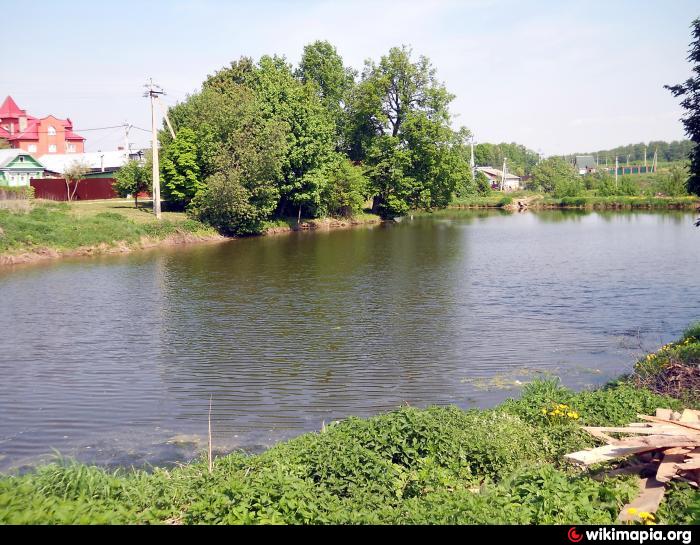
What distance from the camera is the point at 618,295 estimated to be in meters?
25.5

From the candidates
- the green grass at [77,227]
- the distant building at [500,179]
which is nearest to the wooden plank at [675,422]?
the green grass at [77,227]

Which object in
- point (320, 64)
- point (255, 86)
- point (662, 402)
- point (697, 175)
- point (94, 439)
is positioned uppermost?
point (320, 64)

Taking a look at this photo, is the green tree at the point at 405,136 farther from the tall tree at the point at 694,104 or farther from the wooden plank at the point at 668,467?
the wooden plank at the point at 668,467

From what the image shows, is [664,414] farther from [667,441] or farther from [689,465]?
[689,465]

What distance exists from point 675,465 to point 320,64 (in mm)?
70549

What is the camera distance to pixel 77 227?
132 ft

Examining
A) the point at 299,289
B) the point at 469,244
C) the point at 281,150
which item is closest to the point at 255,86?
the point at 281,150

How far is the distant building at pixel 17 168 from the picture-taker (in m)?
63.4

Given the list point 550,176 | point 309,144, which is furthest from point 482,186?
point 309,144

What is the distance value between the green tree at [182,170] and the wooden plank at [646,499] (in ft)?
148

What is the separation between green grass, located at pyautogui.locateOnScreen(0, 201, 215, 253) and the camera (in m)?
36.3

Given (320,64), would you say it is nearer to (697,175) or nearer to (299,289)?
(299,289)

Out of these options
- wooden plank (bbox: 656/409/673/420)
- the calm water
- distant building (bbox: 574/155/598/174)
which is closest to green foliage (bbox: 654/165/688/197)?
the calm water

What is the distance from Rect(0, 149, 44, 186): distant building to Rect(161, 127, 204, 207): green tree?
69.2 ft
